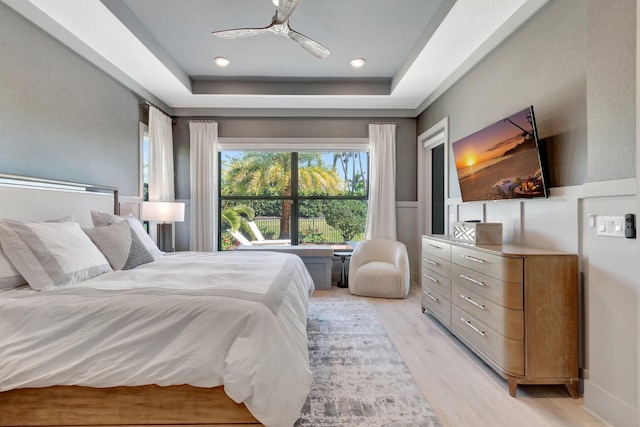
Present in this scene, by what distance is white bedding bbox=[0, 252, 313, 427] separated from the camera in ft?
4.44

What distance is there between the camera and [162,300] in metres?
1.49

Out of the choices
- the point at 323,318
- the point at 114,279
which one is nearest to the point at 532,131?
the point at 323,318

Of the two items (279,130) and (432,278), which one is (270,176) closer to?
(279,130)

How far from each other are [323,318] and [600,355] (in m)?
2.09

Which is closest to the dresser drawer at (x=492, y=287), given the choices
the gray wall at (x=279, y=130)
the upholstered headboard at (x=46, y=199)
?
the gray wall at (x=279, y=130)

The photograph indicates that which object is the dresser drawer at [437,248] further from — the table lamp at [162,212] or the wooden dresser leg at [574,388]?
the table lamp at [162,212]

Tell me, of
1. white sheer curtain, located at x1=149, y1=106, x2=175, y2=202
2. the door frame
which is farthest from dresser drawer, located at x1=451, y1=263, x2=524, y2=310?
white sheer curtain, located at x1=149, y1=106, x2=175, y2=202

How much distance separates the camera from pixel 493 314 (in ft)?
6.51

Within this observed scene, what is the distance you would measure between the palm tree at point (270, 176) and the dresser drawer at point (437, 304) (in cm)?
228

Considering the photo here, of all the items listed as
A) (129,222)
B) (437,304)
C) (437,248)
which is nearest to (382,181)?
(437,248)

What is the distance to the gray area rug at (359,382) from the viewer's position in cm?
164

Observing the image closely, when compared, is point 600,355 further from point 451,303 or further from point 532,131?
point 532,131

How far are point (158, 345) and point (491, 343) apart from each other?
1976 mm

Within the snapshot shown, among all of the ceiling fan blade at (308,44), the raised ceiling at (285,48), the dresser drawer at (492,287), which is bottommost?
the dresser drawer at (492,287)
